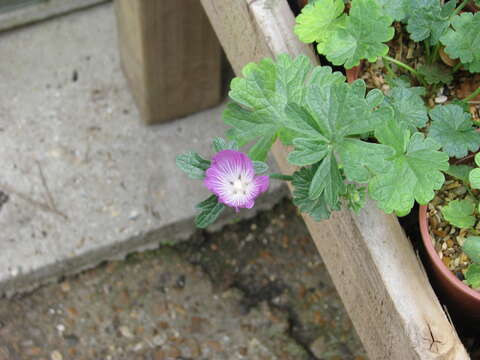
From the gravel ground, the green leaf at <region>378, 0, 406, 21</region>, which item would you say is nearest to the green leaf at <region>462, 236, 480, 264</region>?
the green leaf at <region>378, 0, 406, 21</region>

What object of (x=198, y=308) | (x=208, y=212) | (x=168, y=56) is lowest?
(x=198, y=308)

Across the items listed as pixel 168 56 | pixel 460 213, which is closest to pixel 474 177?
pixel 460 213

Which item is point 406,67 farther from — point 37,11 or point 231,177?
point 37,11

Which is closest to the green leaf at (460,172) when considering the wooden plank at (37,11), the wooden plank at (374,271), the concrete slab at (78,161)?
the wooden plank at (374,271)

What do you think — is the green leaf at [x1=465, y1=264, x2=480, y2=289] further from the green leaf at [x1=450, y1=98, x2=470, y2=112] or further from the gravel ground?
the gravel ground

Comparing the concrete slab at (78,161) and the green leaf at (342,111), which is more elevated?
the green leaf at (342,111)

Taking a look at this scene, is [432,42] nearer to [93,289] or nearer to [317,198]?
[317,198]

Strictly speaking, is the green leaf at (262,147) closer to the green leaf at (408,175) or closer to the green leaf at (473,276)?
the green leaf at (408,175)

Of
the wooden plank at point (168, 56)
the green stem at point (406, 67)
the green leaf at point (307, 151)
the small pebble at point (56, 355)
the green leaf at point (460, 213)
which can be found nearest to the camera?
the green leaf at point (307, 151)
